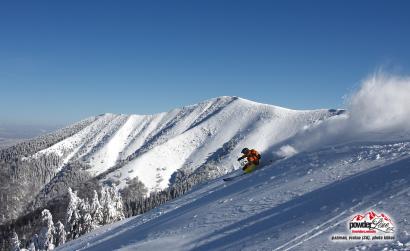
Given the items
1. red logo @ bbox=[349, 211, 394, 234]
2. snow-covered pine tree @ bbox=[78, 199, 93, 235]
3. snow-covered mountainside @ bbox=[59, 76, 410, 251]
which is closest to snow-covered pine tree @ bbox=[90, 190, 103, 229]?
snow-covered pine tree @ bbox=[78, 199, 93, 235]

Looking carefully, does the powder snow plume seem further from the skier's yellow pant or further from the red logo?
the red logo

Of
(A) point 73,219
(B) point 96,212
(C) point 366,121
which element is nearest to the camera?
(C) point 366,121

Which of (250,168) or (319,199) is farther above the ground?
(250,168)

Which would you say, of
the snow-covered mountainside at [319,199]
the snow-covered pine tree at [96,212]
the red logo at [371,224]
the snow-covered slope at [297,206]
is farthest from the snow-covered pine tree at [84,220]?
the red logo at [371,224]

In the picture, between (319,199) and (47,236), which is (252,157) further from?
(47,236)

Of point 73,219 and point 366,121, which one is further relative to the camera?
point 73,219

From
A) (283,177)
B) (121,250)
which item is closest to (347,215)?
(283,177)

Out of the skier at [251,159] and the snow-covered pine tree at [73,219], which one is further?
the snow-covered pine tree at [73,219]

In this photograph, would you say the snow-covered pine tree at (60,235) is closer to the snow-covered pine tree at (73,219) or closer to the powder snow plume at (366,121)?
the snow-covered pine tree at (73,219)

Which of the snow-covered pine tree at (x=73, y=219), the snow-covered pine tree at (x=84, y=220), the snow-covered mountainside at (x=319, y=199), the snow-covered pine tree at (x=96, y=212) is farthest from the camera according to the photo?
the snow-covered pine tree at (x=96, y=212)

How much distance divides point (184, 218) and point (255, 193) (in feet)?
14.3
